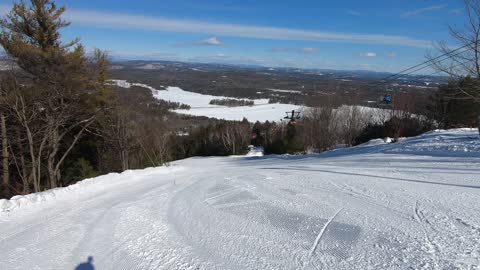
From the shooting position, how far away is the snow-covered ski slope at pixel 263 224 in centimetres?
400

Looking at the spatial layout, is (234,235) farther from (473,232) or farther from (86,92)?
(86,92)

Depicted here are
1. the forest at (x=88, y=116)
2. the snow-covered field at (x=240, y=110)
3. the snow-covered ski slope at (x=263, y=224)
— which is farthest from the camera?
the snow-covered field at (x=240, y=110)

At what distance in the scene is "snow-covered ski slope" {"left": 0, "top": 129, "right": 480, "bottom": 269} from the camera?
3996mm

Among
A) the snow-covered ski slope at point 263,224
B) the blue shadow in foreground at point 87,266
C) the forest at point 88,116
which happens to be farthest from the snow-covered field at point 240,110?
the blue shadow in foreground at point 87,266

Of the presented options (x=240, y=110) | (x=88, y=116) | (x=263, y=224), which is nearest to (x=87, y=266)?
(x=263, y=224)

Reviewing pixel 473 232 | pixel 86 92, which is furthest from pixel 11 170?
pixel 473 232

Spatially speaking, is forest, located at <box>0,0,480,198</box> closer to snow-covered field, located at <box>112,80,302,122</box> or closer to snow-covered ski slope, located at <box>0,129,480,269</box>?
snow-covered ski slope, located at <box>0,129,480,269</box>

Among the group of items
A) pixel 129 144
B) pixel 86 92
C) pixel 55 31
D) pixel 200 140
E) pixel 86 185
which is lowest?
pixel 200 140

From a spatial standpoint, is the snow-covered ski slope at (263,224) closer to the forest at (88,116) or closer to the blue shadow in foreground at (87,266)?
the blue shadow in foreground at (87,266)

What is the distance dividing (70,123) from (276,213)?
1615 cm

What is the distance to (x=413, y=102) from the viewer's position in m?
28.1

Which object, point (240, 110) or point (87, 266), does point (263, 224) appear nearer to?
point (87, 266)

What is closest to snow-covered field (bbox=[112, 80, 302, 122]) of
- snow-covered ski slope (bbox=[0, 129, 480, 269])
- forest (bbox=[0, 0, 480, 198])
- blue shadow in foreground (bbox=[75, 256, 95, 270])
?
forest (bbox=[0, 0, 480, 198])

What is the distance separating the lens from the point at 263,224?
5.16 m
